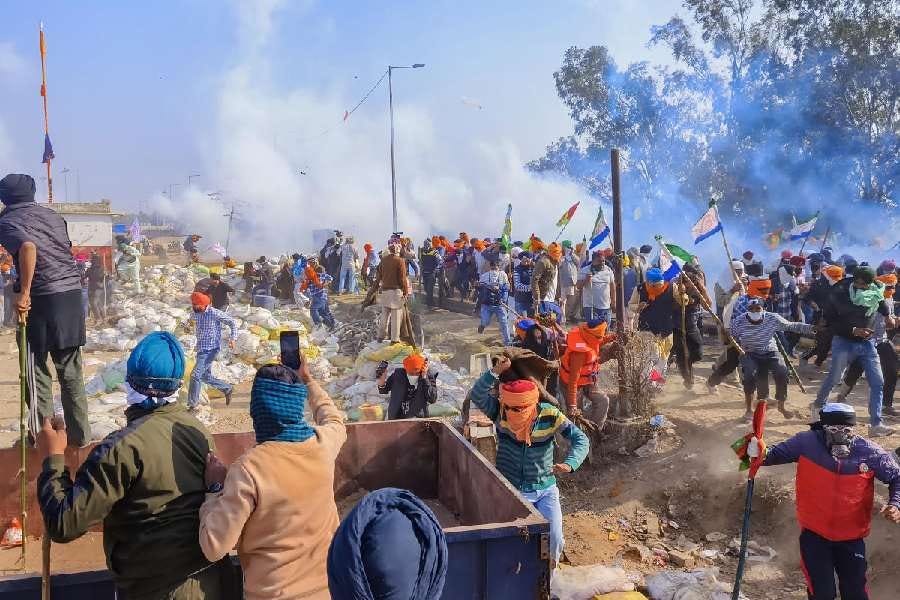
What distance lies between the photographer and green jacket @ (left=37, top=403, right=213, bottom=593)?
2.37m

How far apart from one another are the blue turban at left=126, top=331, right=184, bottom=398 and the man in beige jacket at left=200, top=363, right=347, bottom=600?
0.98ft

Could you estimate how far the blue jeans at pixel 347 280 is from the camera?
19.2 metres

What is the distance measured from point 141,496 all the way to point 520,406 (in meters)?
2.51

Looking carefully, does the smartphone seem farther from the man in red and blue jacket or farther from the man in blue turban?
the man in red and blue jacket

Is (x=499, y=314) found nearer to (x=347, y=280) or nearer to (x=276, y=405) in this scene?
(x=347, y=280)

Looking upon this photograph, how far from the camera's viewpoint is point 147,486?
2475mm

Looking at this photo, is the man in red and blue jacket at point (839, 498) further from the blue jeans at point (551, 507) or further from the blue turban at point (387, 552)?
the blue turban at point (387, 552)

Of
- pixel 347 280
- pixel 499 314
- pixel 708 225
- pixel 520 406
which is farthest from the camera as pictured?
pixel 347 280

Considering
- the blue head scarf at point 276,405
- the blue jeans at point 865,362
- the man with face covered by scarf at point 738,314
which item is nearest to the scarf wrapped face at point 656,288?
the man with face covered by scarf at point 738,314

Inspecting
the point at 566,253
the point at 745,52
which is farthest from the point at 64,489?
the point at 745,52

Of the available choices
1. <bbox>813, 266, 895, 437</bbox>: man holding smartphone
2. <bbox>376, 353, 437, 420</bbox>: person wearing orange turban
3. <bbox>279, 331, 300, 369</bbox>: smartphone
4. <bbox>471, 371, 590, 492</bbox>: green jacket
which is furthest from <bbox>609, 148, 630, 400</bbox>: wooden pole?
<bbox>279, 331, 300, 369</bbox>: smartphone

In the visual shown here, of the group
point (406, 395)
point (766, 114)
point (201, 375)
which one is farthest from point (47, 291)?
point (766, 114)

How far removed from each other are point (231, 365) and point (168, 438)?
34.4 feet

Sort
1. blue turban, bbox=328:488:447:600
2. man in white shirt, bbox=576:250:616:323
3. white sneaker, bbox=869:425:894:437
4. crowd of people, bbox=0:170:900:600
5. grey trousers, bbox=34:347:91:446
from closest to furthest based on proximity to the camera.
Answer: blue turban, bbox=328:488:447:600
crowd of people, bbox=0:170:900:600
grey trousers, bbox=34:347:91:446
white sneaker, bbox=869:425:894:437
man in white shirt, bbox=576:250:616:323
